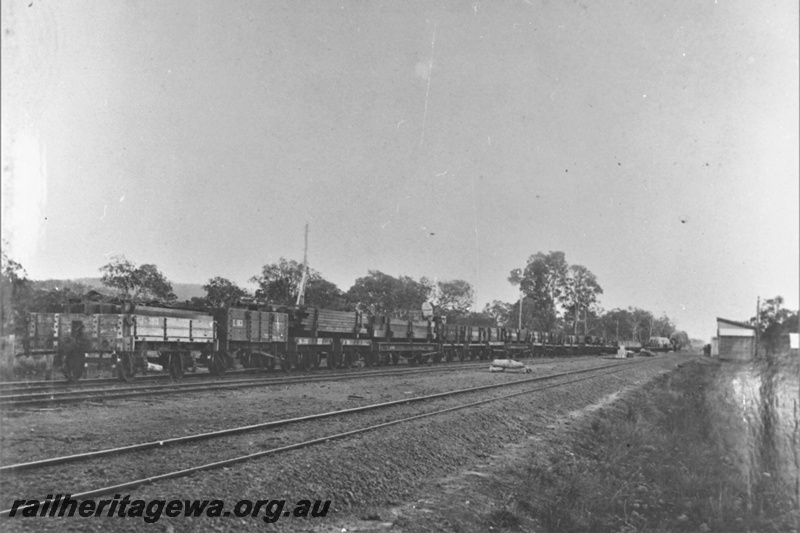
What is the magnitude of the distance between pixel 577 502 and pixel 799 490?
252cm

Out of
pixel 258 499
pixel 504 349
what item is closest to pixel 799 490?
pixel 258 499

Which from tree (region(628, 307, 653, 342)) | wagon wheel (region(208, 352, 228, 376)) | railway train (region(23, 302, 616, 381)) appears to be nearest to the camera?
railway train (region(23, 302, 616, 381))

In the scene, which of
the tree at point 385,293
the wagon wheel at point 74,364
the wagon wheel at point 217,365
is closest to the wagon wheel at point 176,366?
the wagon wheel at point 217,365

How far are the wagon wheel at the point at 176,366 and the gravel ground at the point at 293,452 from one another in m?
3.66

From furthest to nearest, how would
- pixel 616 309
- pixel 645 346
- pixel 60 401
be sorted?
pixel 616 309, pixel 645 346, pixel 60 401

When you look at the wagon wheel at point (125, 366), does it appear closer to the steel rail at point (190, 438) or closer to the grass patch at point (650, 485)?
the steel rail at point (190, 438)

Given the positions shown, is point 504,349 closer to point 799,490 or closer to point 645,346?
point 799,490

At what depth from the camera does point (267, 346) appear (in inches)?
768

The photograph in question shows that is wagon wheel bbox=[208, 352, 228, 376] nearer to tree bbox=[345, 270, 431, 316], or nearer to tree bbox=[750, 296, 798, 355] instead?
tree bbox=[750, 296, 798, 355]

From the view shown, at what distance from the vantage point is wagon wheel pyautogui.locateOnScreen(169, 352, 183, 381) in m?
15.3

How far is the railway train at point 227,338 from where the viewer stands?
44.2 ft

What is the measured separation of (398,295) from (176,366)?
4507 centimetres

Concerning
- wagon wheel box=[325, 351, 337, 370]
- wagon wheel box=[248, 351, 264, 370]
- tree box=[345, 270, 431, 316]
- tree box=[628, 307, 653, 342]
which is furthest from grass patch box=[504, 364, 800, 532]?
tree box=[628, 307, 653, 342]

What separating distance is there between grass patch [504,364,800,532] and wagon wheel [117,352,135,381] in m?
10.4
